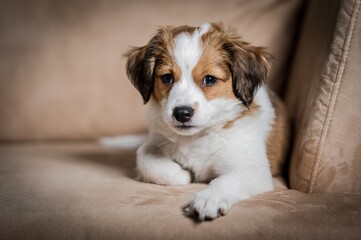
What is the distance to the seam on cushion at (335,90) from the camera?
1783 millimetres

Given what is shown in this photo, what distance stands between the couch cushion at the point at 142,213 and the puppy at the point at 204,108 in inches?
5.0

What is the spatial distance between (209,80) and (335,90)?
0.50 meters

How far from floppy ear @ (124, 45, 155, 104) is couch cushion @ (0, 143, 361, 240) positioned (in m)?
0.40

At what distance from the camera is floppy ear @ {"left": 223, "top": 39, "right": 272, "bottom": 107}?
197 centimetres

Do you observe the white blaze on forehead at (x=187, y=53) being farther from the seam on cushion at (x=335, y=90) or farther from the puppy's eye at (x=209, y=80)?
the seam on cushion at (x=335, y=90)

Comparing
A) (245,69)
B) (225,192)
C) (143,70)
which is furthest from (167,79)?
(225,192)

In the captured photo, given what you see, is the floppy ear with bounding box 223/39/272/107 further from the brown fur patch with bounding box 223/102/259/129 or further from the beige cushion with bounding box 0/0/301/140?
the beige cushion with bounding box 0/0/301/140

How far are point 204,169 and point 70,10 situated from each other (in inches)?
54.4

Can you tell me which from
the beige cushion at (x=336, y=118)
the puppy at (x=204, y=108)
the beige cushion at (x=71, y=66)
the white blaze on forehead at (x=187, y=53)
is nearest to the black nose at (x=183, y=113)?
the puppy at (x=204, y=108)

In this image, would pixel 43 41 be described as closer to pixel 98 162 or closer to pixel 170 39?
pixel 98 162

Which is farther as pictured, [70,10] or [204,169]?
[70,10]

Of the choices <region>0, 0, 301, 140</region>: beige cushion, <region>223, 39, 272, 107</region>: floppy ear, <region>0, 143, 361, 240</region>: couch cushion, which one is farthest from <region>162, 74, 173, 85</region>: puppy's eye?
<region>0, 0, 301, 140</region>: beige cushion

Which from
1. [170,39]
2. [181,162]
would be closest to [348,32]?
[170,39]

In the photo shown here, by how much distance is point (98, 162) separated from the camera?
237 cm
